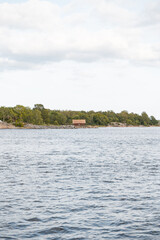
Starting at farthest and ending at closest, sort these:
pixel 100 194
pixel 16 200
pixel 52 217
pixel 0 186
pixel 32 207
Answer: pixel 0 186 < pixel 100 194 < pixel 16 200 < pixel 32 207 < pixel 52 217

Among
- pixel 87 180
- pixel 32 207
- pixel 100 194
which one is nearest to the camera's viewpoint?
pixel 32 207

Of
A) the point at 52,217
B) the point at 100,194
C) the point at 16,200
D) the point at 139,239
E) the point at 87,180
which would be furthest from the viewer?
the point at 87,180

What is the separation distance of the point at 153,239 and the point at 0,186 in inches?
619

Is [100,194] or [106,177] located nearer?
[100,194]

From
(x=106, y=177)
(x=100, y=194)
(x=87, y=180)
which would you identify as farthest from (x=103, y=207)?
(x=106, y=177)

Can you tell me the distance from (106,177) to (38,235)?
1763 cm

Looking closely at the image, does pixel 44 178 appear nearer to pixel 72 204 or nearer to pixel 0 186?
pixel 0 186

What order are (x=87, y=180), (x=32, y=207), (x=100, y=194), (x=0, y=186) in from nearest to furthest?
(x=32, y=207)
(x=100, y=194)
(x=0, y=186)
(x=87, y=180)

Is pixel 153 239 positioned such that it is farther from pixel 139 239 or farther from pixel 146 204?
pixel 146 204

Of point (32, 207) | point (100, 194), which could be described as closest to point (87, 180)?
point (100, 194)

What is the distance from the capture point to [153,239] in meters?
14.8

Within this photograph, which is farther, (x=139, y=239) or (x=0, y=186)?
(x=0, y=186)

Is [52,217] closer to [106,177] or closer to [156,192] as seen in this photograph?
[156,192]

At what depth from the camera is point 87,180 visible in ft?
99.2
